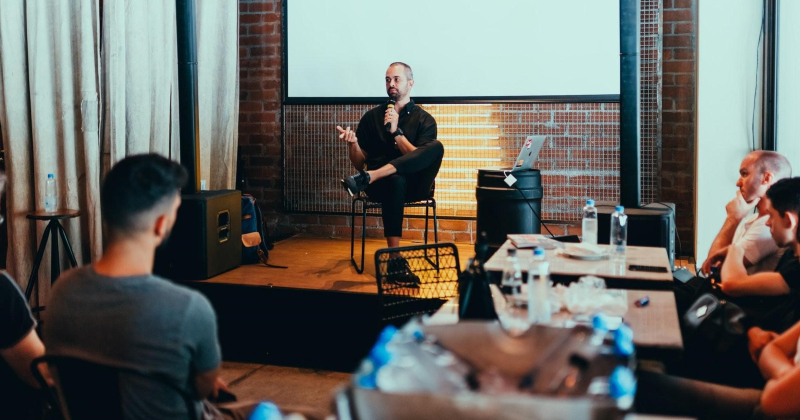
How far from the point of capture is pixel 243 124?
243 inches

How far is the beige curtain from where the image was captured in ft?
13.8

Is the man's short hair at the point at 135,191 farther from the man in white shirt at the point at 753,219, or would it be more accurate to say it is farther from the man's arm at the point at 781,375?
the man in white shirt at the point at 753,219

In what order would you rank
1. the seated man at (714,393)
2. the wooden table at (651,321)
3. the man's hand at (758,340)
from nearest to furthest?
the wooden table at (651,321) < the seated man at (714,393) < the man's hand at (758,340)

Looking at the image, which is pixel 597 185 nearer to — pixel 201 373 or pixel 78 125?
pixel 78 125

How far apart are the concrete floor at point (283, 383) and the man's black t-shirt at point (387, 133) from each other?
58.9 inches

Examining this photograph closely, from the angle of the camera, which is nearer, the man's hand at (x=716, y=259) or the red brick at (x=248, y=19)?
the man's hand at (x=716, y=259)

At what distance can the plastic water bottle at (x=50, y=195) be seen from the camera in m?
4.12

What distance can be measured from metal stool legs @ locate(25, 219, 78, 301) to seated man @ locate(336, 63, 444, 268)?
1549 mm

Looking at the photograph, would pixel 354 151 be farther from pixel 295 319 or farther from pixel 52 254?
pixel 52 254

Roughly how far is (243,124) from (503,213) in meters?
2.53

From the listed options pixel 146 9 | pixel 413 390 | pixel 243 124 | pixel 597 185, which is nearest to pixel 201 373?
pixel 413 390

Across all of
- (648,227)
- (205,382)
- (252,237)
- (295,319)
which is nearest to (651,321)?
(205,382)

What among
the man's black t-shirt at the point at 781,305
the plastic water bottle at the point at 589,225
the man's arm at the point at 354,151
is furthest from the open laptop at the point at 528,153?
the man's black t-shirt at the point at 781,305

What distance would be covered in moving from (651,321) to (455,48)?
377 centimetres
